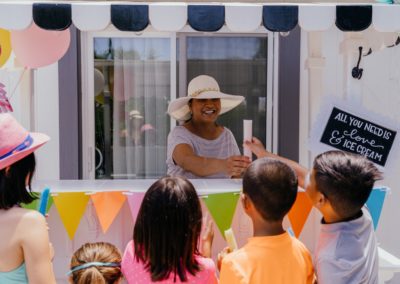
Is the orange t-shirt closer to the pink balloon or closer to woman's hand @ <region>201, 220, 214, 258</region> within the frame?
woman's hand @ <region>201, 220, 214, 258</region>

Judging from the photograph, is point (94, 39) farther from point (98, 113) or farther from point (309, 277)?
point (309, 277)

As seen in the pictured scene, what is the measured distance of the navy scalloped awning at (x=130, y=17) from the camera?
2096 millimetres

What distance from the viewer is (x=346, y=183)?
1.75m

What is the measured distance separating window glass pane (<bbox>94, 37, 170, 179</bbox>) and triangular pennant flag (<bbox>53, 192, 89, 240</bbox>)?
7.86 ft

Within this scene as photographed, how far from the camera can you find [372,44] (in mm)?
2871

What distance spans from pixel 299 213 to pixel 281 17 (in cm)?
93

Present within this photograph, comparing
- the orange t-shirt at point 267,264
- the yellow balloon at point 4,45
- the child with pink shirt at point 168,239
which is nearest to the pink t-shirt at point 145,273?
the child with pink shirt at point 168,239

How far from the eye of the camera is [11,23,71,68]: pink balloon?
3180 mm

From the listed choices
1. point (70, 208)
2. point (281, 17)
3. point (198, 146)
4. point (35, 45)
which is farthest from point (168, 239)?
point (35, 45)

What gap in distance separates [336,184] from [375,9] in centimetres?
91

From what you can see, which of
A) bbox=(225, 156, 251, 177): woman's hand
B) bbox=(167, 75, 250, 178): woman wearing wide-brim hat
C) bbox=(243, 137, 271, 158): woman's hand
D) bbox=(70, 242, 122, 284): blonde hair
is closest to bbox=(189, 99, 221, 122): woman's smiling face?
bbox=(167, 75, 250, 178): woman wearing wide-brim hat

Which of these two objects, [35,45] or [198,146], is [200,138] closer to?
[198,146]

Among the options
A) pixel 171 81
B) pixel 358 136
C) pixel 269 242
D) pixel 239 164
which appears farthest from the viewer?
pixel 171 81

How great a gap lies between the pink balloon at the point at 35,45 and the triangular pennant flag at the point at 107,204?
143 cm
